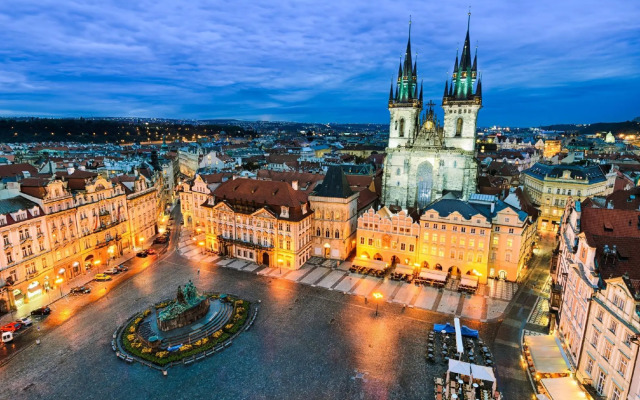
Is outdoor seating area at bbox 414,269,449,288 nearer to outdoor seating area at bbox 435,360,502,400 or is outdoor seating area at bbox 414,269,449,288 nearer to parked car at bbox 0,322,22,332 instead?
outdoor seating area at bbox 435,360,502,400

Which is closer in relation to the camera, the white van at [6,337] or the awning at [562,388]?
the awning at [562,388]

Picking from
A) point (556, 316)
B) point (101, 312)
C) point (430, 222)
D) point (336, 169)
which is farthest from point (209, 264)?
point (556, 316)

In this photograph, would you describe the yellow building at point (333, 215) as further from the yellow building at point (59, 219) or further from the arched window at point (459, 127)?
the yellow building at point (59, 219)

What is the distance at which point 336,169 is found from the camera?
73.2 m

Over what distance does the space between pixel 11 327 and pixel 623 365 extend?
6729cm

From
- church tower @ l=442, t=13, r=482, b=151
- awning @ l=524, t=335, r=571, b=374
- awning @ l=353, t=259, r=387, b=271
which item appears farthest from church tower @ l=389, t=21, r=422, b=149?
awning @ l=524, t=335, r=571, b=374

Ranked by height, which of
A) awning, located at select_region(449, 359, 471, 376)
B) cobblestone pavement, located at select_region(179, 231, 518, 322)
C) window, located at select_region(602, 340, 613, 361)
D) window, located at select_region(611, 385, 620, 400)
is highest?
window, located at select_region(602, 340, 613, 361)

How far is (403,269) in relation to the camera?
66312 mm

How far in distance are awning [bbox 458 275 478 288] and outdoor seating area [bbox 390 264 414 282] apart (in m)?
8.41

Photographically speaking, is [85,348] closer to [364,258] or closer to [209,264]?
[209,264]

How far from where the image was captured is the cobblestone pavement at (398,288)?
2156 inches

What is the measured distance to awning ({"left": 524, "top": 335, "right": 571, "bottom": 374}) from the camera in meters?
38.7

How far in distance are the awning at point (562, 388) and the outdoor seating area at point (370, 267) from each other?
32129mm

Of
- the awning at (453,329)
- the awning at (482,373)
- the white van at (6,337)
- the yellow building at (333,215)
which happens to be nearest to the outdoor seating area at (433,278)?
the awning at (453,329)
